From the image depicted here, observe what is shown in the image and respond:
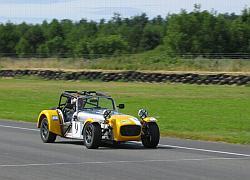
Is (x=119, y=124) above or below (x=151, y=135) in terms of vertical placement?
above

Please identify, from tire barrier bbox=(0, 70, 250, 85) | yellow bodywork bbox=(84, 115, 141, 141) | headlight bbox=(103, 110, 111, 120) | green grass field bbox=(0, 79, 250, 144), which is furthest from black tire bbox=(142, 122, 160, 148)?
tire barrier bbox=(0, 70, 250, 85)

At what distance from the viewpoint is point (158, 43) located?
466 ft

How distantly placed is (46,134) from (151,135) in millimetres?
3364

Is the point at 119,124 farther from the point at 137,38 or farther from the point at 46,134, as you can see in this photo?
the point at 137,38

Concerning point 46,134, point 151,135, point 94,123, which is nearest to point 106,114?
point 94,123

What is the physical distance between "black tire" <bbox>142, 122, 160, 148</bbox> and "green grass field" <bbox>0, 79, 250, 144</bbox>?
330 centimetres

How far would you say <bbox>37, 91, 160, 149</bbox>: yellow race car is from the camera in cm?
1852

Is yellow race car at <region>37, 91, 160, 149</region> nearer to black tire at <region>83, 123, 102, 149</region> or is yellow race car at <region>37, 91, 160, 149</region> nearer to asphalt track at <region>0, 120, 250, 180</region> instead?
black tire at <region>83, 123, 102, 149</region>

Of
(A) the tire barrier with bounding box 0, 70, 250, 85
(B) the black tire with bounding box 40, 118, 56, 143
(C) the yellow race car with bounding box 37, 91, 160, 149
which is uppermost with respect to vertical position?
(C) the yellow race car with bounding box 37, 91, 160, 149

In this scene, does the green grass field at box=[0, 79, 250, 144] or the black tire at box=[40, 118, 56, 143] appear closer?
the black tire at box=[40, 118, 56, 143]

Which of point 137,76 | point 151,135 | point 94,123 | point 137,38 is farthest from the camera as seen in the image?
point 137,38

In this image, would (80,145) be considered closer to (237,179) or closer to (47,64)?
(237,179)

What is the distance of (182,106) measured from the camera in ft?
123

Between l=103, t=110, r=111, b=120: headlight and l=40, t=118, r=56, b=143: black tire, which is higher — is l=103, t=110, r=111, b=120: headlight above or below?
above
